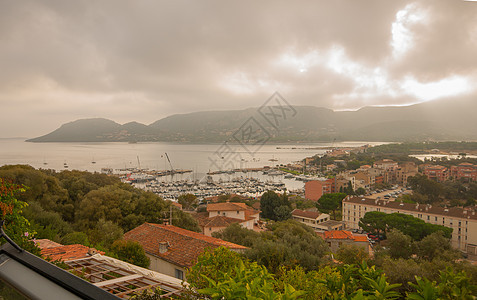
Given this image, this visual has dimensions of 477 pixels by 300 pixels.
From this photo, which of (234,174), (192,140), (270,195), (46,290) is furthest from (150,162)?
(46,290)

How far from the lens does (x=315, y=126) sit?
33156mm

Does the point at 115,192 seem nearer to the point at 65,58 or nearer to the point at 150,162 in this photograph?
the point at 65,58

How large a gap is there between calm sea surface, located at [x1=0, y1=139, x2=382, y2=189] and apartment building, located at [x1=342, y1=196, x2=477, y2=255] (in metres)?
11.3

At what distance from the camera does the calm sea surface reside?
96.7 ft

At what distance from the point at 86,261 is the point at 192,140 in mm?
39445

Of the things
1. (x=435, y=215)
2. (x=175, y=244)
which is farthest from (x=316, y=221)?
(x=175, y=244)

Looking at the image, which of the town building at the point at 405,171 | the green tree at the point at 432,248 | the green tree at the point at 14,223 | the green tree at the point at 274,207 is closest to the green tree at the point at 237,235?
the green tree at the point at 432,248

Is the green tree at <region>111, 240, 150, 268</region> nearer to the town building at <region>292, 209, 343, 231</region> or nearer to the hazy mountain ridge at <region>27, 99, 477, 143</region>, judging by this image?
the town building at <region>292, 209, 343, 231</region>

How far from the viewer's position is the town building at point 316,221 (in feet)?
42.9

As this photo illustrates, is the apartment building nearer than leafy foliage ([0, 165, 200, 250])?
No

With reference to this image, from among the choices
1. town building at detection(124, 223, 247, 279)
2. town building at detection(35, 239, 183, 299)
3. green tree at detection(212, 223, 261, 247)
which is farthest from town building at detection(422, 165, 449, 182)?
town building at detection(35, 239, 183, 299)

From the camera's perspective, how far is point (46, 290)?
0.38 metres

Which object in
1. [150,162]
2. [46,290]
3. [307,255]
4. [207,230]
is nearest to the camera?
[46,290]

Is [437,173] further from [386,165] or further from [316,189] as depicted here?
[316,189]
